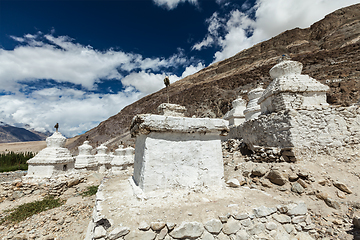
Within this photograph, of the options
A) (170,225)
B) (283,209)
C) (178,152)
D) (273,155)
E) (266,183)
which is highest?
(178,152)

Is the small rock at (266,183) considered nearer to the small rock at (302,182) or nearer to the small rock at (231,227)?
the small rock at (302,182)

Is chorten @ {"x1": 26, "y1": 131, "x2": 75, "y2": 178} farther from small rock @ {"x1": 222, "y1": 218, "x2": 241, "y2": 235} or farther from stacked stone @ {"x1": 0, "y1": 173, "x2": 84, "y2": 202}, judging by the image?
small rock @ {"x1": 222, "y1": 218, "x2": 241, "y2": 235}

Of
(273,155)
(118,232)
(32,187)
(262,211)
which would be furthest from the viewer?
(32,187)

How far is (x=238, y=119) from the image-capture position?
970cm

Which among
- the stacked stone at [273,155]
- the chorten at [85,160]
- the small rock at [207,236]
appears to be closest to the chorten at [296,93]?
the stacked stone at [273,155]

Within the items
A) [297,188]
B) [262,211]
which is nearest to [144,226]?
[262,211]

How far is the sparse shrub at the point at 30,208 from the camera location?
4.24 meters

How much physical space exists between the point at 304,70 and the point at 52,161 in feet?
96.6

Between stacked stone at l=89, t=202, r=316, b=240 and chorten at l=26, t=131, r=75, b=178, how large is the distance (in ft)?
19.8

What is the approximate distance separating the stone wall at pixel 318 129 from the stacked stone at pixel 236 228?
2.56 meters

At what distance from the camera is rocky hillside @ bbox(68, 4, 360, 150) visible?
54.2 feet

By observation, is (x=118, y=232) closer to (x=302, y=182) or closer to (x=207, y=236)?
(x=207, y=236)

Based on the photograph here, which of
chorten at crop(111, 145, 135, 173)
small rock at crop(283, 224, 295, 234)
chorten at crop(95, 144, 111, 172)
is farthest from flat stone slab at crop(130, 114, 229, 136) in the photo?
chorten at crop(95, 144, 111, 172)

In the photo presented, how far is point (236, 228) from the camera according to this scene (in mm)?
1928
